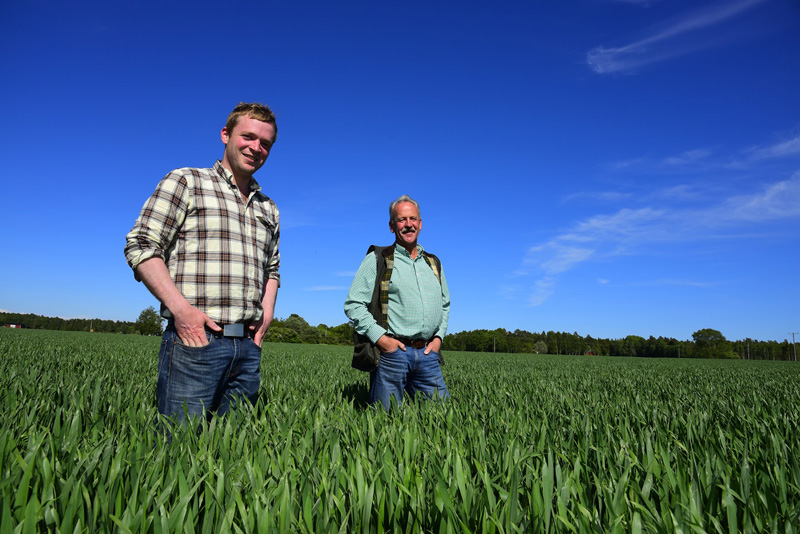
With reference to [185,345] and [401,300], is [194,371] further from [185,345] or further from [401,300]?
[401,300]

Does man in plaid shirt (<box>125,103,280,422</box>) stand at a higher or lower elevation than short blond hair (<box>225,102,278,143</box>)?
lower

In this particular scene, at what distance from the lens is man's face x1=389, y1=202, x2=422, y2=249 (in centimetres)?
353

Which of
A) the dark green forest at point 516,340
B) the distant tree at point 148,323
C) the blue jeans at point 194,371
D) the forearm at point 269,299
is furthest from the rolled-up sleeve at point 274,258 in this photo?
the distant tree at point 148,323

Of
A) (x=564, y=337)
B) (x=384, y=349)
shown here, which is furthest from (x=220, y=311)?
(x=564, y=337)

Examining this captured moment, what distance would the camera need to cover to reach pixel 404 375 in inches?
139

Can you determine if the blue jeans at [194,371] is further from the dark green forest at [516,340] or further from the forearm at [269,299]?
the dark green forest at [516,340]

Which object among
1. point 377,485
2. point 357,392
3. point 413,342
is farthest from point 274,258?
point 357,392

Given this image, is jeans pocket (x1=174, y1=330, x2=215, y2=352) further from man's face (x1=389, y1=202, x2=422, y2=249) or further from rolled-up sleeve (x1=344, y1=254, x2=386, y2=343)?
man's face (x1=389, y1=202, x2=422, y2=249)

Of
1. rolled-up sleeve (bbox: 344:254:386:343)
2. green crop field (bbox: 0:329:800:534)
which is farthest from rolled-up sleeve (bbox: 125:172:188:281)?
rolled-up sleeve (bbox: 344:254:386:343)

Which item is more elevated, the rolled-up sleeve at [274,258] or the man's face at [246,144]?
the man's face at [246,144]

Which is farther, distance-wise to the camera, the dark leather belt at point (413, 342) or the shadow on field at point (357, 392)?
the shadow on field at point (357, 392)

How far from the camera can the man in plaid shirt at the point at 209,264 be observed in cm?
219

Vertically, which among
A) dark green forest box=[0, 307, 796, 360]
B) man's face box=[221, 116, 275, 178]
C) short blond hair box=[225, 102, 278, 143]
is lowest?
dark green forest box=[0, 307, 796, 360]

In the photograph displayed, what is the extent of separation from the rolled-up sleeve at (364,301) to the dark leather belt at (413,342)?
189 millimetres
